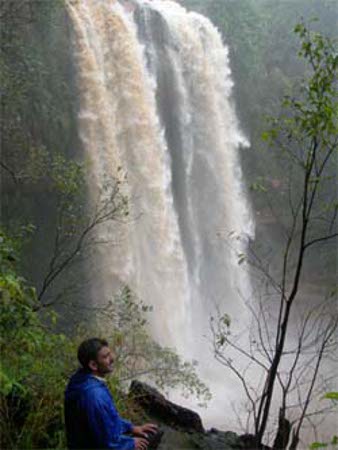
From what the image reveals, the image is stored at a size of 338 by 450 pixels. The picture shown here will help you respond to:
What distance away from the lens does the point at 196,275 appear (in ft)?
49.5

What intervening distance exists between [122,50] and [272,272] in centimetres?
837

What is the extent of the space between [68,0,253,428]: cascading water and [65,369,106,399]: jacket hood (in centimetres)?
682

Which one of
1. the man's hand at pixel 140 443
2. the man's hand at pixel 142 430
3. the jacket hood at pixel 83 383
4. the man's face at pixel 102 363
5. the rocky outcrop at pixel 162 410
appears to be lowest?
the man's hand at pixel 140 443

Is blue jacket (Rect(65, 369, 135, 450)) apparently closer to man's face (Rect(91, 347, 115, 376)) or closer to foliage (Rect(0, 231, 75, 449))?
man's face (Rect(91, 347, 115, 376))

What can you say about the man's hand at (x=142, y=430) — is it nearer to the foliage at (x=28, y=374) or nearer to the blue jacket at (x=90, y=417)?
the blue jacket at (x=90, y=417)

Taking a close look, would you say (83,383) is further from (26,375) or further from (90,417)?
(26,375)

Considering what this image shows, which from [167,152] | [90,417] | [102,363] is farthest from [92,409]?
[167,152]

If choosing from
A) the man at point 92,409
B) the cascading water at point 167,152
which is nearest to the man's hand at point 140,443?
the man at point 92,409

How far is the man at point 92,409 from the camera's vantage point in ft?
7.86

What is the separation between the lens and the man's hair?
253 centimetres

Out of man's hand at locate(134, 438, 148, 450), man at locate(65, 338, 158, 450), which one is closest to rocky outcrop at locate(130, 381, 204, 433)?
man's hand at locate(134, 438, 148, 450)

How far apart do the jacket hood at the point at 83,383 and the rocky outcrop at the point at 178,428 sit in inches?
94.6

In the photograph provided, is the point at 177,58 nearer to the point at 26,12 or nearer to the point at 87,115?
the point at 87,115

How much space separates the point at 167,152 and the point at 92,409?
1200 cm
